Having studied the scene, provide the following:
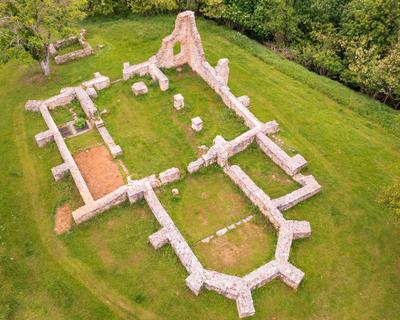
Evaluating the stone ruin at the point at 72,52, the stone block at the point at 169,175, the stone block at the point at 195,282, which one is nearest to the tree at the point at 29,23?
the stone ruin at the point at 72,52

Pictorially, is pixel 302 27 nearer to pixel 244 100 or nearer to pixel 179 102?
pixel 244 100

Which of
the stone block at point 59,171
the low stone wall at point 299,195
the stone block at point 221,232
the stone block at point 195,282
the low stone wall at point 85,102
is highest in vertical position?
the low stone wall at point 85,102

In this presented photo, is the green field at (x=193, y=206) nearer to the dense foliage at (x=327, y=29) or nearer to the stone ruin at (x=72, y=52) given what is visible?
the stone ruin at (x=72, y=52)

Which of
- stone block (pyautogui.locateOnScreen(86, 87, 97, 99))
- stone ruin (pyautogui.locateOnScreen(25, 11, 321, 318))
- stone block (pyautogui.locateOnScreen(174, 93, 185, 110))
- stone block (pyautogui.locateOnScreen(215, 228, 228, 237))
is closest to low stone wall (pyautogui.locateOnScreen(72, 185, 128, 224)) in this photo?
stone ruin (pyautogui.locateOnScreen(25, 11, 321, 318))

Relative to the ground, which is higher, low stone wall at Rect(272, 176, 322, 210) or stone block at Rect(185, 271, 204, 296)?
low stone wall at Rect(272, 176, 322, 210)

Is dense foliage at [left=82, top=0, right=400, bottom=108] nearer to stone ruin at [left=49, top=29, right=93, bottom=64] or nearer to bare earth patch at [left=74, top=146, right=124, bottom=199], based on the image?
stone ruin at [left=49, top=29, right=93, bottom=64]

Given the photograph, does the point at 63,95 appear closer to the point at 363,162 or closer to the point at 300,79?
the point at 300,79

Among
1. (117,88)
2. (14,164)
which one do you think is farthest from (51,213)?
(117,88)
